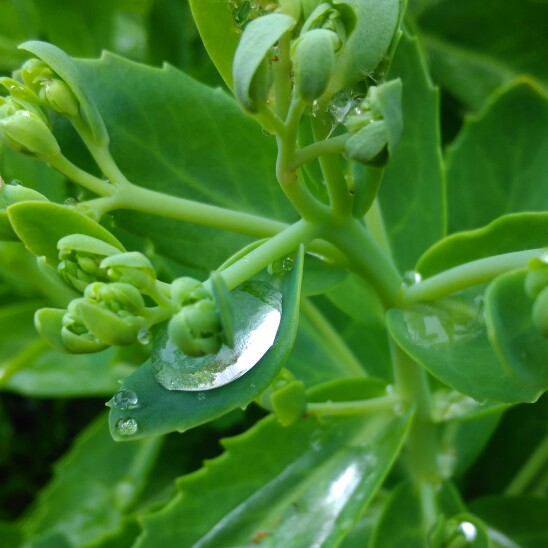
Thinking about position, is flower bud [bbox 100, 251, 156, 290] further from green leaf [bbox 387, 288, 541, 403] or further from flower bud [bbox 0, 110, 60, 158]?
green leaf [bbox 387, 288, 541, 403]

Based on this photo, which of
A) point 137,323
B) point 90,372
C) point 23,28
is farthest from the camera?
point 23,28

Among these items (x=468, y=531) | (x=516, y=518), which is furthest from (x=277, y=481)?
(x=516, y=518)

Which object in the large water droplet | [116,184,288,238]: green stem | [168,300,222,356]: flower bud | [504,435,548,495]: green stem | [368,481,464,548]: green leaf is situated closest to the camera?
[168,300,222,356]: flower bud

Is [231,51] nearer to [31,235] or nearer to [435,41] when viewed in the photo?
[31,235]

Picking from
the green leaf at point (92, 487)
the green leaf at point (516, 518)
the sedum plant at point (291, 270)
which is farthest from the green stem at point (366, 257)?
the green leaf at point (92, 487)

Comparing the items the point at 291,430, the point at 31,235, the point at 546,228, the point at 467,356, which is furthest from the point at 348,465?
the point at 31,235

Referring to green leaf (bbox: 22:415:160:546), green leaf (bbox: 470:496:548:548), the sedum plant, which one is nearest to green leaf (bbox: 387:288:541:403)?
the sedum plant
